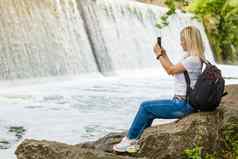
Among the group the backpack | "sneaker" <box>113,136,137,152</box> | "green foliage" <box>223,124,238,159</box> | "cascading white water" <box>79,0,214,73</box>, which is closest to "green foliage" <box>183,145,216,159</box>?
"green foliage" <box>223,124,238,159</box>

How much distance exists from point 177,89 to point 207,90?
1.33 feet

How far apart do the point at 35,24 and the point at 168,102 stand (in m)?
15.3

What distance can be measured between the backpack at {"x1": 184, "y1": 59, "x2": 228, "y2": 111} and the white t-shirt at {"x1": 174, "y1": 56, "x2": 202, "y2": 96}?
121mm

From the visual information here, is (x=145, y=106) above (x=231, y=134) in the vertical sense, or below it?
above

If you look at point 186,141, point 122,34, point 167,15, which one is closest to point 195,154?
point 186,141

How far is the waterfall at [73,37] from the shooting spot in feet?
61.1

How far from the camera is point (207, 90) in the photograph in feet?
16.4

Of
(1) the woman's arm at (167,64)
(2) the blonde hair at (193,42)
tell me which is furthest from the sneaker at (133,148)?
(2) the blonde hair at (193,42)

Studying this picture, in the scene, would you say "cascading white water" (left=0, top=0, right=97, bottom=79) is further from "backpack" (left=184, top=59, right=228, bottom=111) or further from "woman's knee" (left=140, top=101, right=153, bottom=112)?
"backpack" (left=184, top=59, right=228, bottom=111)

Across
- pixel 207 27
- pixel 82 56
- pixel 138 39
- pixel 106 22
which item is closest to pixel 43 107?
pixel 82 56

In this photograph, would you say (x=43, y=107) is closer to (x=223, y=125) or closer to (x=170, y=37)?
(x=223, y=125)

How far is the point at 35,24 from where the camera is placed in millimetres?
20203

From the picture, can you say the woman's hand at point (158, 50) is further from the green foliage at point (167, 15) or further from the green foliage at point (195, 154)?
the green foliage at point (195, 154)

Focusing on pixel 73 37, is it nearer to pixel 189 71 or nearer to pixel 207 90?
pixel 189 71
